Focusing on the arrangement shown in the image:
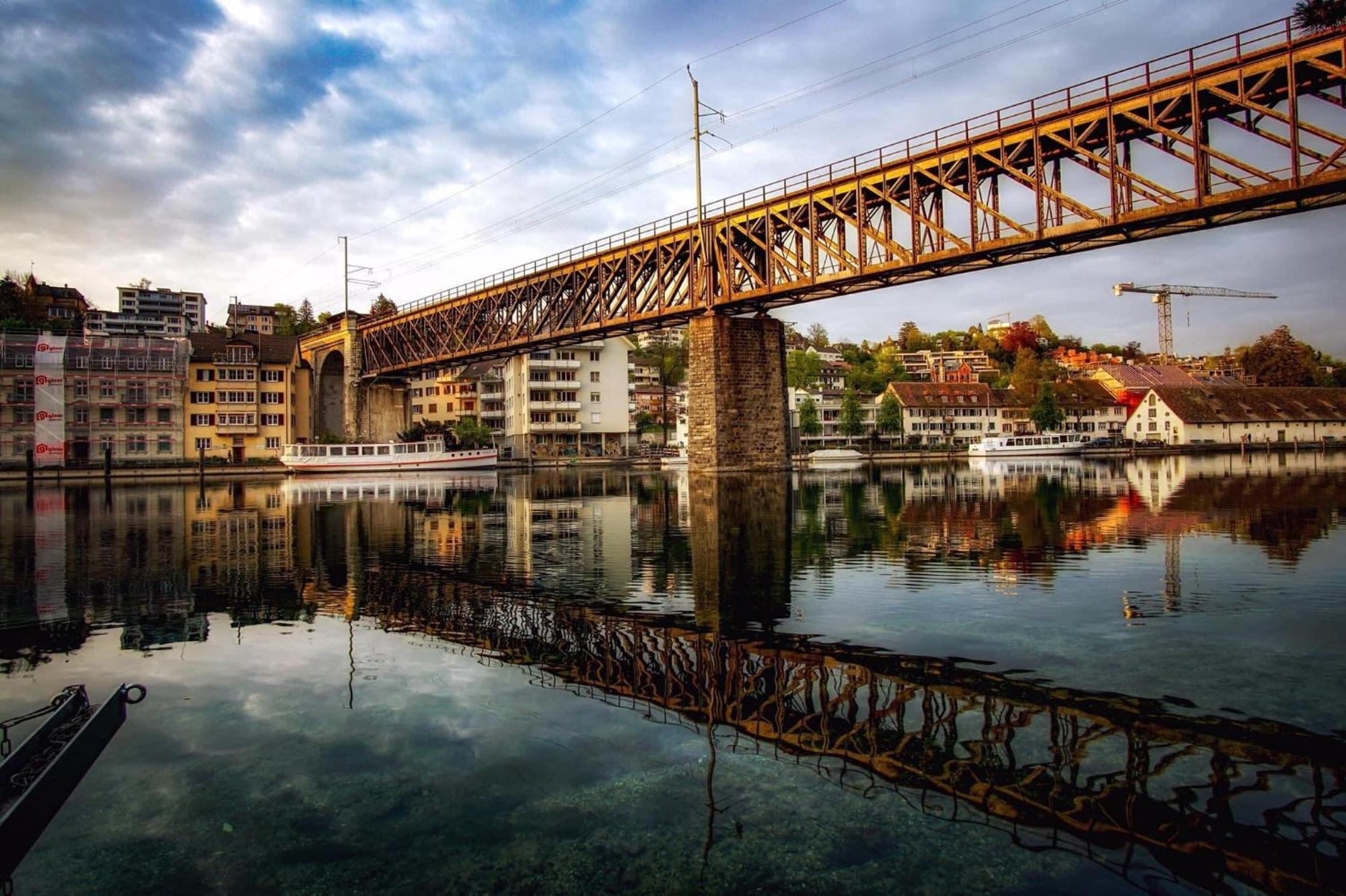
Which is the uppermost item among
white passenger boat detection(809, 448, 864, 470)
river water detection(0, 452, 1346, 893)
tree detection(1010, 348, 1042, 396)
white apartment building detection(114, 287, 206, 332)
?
white apartment building detection(114, 287, 206, 332)

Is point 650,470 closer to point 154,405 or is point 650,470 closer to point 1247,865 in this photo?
point 154,405

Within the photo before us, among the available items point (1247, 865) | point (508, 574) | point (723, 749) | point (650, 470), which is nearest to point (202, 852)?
point (723, 749)

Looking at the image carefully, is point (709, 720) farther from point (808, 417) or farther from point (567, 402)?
point (808, 417)

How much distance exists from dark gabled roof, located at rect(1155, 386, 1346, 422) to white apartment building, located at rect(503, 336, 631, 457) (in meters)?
68.1

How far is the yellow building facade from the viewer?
3127 inches

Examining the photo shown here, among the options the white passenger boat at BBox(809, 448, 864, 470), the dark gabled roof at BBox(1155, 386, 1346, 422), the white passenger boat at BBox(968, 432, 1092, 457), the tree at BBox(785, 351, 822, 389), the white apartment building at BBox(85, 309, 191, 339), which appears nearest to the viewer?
the white passenger boat at BBox(809, 448, 864, 470)

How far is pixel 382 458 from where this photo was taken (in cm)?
7250

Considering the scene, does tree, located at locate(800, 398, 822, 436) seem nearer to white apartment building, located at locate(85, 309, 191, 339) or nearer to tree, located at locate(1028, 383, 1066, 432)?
tree, located at locate(1028, 383, 1066, 432)

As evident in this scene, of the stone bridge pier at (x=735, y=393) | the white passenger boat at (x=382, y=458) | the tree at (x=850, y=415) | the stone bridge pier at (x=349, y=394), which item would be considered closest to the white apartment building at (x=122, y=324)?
the stone bridge pier at (x=349, y=394)

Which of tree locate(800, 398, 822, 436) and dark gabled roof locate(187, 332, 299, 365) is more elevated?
dark gabled roof locate(187, 332, 299, 365)

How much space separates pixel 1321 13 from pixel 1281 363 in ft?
427

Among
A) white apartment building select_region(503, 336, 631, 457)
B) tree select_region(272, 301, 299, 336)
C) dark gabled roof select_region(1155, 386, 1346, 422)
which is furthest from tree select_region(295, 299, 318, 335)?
dark gabled roof select_region(1155, 386, 1346, 422)

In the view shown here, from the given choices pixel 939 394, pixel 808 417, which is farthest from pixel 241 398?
pixel 939 394

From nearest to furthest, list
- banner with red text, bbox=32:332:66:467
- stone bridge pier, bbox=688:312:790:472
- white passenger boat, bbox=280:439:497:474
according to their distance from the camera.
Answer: stone bridge pier, bbox=688:312:790:472 → banner with red text, bbox=32:332:66:467 → white passenger boat, bbox=280:439:497:474
